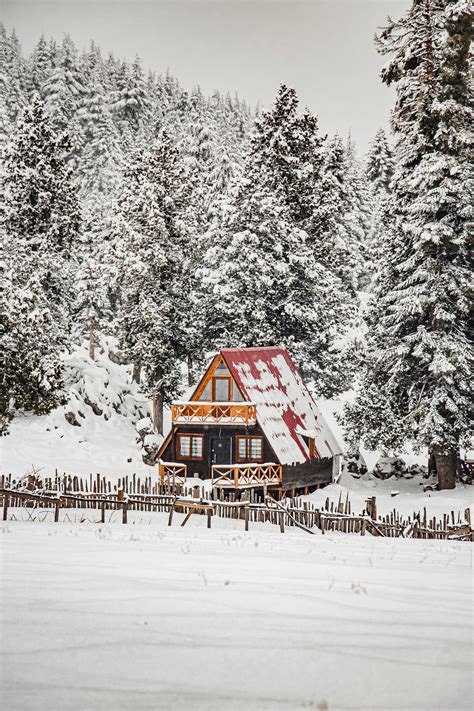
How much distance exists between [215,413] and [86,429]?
10804 mm

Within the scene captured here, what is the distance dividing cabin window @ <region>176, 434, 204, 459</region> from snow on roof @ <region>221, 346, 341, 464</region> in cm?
372

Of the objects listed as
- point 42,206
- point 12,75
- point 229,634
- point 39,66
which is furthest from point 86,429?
point 39,66

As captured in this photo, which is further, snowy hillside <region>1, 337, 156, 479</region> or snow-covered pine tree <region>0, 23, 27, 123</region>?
snow-covered pine tree <region>0, 23, 27, 123</region>

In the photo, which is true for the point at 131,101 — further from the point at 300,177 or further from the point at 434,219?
the point at 434,219

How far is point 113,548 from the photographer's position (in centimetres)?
949

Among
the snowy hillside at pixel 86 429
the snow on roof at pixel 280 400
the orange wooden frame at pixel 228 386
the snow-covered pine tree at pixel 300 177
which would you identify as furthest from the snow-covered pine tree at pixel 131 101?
the orange wooden frame at pixel 228 386

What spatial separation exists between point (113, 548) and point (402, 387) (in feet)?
70.9

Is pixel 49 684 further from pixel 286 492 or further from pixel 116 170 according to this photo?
pixel 116 170

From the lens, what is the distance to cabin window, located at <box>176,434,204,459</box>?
103 feet

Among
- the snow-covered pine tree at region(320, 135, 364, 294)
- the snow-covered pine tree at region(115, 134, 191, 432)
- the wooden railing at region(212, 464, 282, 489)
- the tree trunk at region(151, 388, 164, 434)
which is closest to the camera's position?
the wooden railing at region(212, 464, 282, 489)

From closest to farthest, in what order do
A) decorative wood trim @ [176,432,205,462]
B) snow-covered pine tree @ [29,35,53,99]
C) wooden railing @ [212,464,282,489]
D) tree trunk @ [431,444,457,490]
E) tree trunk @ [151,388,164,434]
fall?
wooden railing @ [212,464,282,489] < tree trunk @ [431,444,457,490] < decorative wood trim @ [176,432,205,462] < tree trunk @ [151,388,164,434] < snow-covered pine tree @ [29,35,53,99]

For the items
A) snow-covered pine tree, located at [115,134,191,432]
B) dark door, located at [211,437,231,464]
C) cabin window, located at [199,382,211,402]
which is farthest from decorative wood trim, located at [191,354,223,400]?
snow-covered pine tree, located at [115,134,191,432]

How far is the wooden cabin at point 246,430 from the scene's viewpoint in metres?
29.4

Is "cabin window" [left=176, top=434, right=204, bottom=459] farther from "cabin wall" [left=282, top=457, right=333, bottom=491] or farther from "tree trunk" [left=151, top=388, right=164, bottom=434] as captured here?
"tree trunk" [left=151, top=388, right=164, bottom=434]
